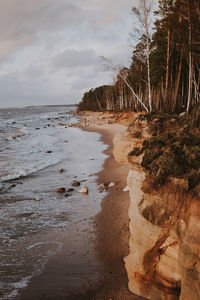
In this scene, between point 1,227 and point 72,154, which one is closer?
point 1,227

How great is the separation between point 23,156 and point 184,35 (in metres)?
16.7

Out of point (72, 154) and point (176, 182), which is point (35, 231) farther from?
point (72, 154)

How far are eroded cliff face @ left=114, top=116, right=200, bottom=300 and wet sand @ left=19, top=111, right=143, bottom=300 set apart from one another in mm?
510

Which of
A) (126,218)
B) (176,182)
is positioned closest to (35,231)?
(126,218)

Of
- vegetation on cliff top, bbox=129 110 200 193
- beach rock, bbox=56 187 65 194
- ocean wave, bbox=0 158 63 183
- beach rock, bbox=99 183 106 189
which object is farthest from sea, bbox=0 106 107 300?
vegetation on cliff top, bbox=129 110 200 193

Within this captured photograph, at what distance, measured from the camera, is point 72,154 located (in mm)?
19547

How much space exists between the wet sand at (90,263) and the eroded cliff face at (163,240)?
51cm

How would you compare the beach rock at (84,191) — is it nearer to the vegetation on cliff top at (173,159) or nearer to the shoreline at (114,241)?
the shoreline at (114,241)

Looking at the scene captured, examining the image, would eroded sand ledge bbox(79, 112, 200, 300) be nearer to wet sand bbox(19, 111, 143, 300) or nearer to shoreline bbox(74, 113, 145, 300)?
shoreline bbox(74, 113, 145, 300)

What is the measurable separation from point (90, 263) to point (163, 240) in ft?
6.92

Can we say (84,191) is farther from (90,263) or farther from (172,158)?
(172,158)

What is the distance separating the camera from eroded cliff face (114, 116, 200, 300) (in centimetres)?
353

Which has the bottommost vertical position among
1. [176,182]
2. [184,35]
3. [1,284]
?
[1,284]

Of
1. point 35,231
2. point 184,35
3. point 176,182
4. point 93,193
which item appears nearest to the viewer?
point 176,182
